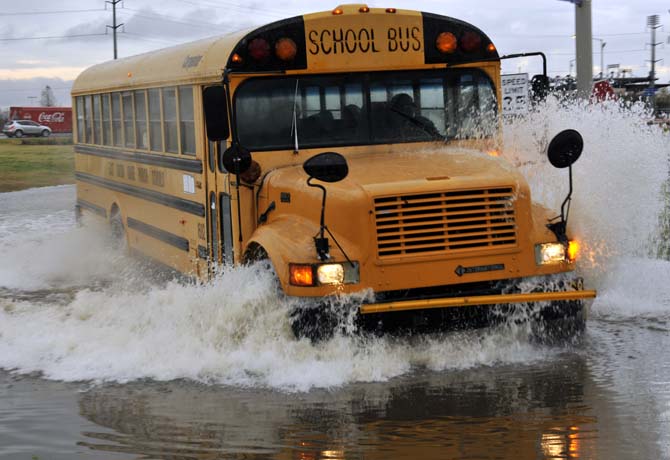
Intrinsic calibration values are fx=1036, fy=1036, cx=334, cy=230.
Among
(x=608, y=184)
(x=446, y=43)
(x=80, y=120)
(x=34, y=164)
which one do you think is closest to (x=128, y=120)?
(x=80, y=120)

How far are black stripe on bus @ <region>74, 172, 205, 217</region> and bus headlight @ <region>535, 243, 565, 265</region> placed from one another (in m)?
2.78

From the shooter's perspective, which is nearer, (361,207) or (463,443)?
(463,443)

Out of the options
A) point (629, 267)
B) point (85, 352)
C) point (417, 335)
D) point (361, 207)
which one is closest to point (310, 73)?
point (361, 207)

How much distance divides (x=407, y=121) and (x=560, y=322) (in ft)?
5.80

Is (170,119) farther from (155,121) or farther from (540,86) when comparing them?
(540,86)

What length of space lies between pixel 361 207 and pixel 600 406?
1742mm

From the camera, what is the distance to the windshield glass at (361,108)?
7152mm

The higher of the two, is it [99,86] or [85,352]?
[99,86]

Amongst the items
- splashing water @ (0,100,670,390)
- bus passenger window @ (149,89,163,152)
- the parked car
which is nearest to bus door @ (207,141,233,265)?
splashing water @ (0,100,670,390)

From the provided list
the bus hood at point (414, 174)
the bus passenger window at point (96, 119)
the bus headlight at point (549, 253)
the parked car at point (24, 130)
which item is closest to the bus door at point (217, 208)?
the bus hood at point (414, 174)

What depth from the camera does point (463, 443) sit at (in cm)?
499

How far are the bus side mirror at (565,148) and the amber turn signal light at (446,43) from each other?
52.7 inches

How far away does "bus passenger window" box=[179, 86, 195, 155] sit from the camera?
8.06m

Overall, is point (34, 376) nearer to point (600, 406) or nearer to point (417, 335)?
point (417, 335)
